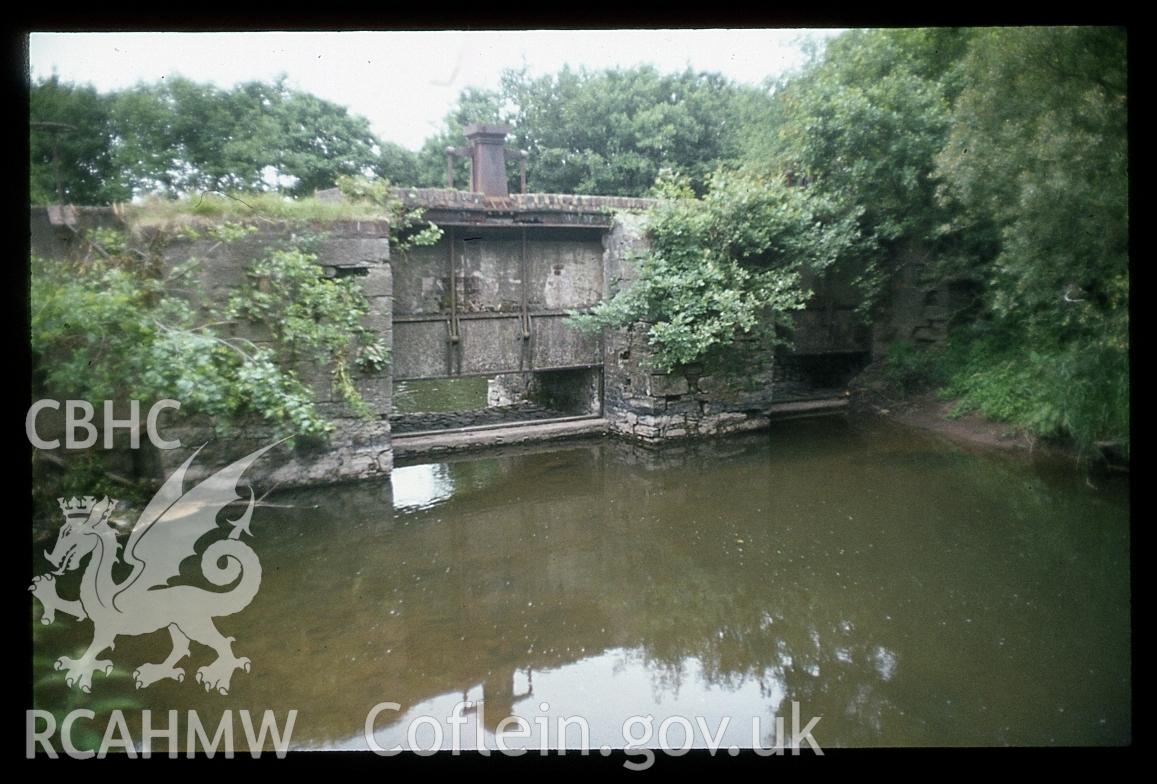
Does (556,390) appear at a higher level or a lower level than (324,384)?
lower

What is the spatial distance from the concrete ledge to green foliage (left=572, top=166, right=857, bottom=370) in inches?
48.0

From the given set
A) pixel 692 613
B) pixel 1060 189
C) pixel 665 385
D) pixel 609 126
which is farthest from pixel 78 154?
pixel 609 126

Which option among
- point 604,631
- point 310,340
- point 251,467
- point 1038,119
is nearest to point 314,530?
point 251,467

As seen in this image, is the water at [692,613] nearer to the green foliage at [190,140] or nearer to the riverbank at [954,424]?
the riverbank at [954,424]

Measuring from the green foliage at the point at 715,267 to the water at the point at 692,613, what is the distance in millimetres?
1823

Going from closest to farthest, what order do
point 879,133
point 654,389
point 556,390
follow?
point 654,389, point 879,133, point 556,390

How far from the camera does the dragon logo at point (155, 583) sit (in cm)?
316

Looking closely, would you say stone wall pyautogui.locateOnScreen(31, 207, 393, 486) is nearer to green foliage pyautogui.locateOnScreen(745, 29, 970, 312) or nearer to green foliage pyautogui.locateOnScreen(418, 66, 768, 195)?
green foliage pyautogui.locateOnScreen(745, 29, 970, 312)

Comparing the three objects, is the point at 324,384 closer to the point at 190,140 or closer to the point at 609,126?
the point at 190,140

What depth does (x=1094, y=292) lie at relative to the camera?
5.91 meters

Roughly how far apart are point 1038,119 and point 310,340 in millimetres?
5951

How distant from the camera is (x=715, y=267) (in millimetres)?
7648

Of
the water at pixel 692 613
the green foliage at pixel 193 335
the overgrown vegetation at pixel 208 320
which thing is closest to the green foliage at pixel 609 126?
the overgrown vegetation at pixel 208 320

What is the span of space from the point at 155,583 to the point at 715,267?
583 centimetres
